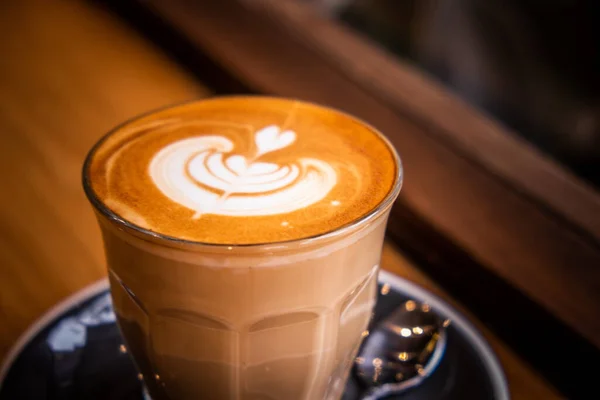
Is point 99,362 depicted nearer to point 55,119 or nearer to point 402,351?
point 402,351

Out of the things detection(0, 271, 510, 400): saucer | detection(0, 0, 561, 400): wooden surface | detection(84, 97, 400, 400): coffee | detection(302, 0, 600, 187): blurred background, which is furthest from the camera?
detection(302, 0, 600, 187): blurred background

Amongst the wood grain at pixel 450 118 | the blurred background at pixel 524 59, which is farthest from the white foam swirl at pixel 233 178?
the blurred background at pixel 524 59

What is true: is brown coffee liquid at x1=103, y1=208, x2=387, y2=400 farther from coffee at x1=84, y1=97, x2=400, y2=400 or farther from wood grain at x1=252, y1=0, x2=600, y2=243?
wood grain at x1=252, y1=0, x2=600, y2=243

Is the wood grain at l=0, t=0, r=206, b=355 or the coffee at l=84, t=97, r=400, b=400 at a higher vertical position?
the coffee at l=84, t=97, r=400, b=400

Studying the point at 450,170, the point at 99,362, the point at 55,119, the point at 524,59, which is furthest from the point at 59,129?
the point at 524,59

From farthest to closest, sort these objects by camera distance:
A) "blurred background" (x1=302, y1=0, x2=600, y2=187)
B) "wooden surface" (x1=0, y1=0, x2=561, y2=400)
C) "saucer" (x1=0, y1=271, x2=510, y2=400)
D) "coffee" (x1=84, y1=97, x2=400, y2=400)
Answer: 1. "blurred background" (x1=302, y1=0, x2=600, y2=187)
2. "wooden surface" (x1=0, y1=0, x2=561, y2=400)
3. "saucer" (x1=0, y1=271, x2=510, y2=400)
4. "coffee" (x1=84, y1=97, x2=400, y2=400)

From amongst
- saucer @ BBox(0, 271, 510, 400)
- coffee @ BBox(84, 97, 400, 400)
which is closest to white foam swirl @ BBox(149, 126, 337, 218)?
coffee @ BBox(84, 97, 400, 400)

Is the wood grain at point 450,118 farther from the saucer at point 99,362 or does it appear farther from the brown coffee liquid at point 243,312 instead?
the brown coffee liquid at point 243,312

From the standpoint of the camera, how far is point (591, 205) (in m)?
0.73

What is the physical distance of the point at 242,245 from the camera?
1.36ft

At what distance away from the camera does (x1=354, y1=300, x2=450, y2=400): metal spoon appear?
0.60 meters

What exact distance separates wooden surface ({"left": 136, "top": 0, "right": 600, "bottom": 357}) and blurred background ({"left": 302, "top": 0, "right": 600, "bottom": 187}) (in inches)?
16.3

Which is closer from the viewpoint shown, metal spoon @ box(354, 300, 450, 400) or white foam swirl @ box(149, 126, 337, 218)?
white foam swirl @ box(149, 126, 337, 218)

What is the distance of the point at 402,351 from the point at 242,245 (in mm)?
294
